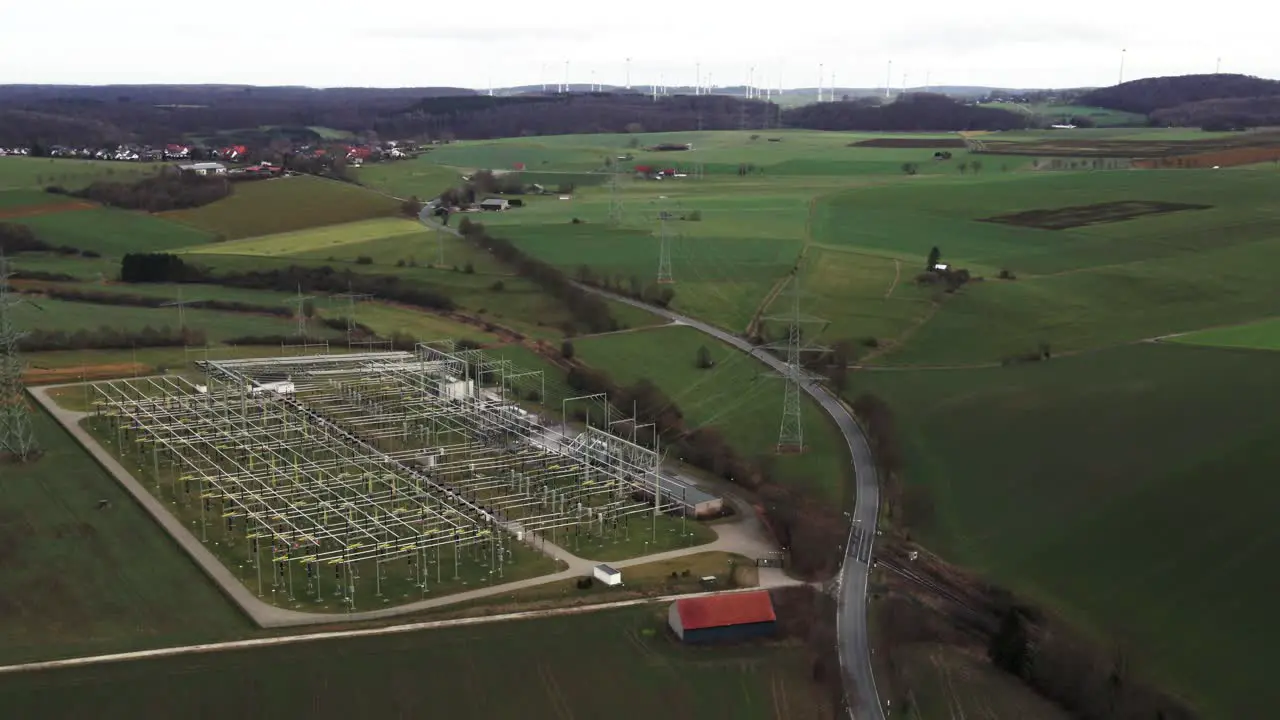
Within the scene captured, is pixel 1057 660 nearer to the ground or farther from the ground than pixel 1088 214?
nearer to the ground

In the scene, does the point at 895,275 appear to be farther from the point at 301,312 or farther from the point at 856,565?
the point at 856,565

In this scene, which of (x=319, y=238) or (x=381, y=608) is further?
(x=319, y=238)

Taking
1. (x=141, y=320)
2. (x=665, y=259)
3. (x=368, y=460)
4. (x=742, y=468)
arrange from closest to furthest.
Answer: (x=368, y=460) → (x=742, y=468) → (x=141, y=320) → (x=665, y=259)

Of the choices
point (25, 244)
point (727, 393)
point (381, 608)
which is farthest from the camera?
point (25, 244)

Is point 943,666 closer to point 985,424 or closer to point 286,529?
point 985,424

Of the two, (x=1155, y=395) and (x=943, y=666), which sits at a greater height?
(x=1155, y=395)

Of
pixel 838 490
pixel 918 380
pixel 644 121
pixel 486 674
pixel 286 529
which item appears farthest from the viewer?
pixel 644 121

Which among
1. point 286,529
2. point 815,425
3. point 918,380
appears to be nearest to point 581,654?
point 286,529

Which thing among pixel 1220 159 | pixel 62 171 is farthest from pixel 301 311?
pixel 1220 159

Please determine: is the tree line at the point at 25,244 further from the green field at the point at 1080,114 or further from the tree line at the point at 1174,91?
the tree line at the point at 1174,91
